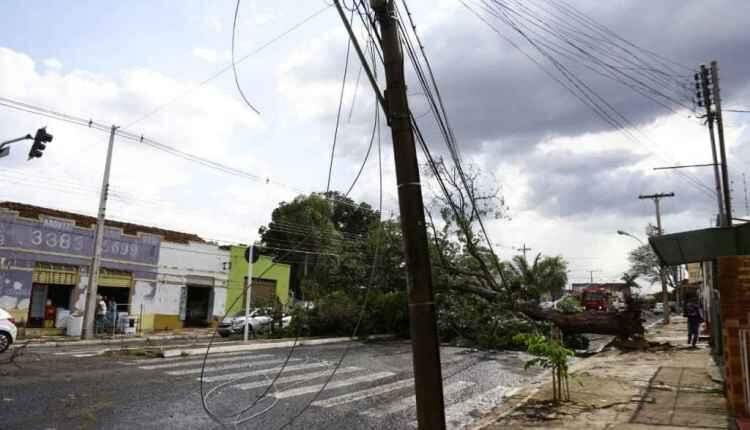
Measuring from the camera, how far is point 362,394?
10305mm

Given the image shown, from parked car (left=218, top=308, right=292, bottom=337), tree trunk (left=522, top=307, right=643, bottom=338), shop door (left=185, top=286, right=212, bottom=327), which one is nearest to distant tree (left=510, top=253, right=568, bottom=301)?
tree trunk (left=522, top=307, right=643, bottom=338)

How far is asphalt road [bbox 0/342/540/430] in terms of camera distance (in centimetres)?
810

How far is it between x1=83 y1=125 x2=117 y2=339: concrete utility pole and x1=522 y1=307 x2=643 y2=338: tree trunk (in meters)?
16.8

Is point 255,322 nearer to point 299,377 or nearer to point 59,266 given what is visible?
point 59,266

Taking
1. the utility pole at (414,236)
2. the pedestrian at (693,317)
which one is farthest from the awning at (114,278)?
the utility pole at (414,236)

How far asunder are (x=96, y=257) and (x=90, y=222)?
16.4ft

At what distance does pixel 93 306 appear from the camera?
2397 centimetres

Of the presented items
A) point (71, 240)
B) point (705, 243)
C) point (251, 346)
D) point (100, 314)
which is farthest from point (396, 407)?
point (71, 240)

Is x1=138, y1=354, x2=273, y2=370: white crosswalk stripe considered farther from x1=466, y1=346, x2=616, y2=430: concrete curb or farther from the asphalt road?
x1=466, y1=346, x2=616, y2=430: concrete curb

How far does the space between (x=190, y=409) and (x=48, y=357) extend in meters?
8.01

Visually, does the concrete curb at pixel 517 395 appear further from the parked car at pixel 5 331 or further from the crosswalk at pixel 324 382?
the parked car at pixel 5 331

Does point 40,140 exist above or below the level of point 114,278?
above

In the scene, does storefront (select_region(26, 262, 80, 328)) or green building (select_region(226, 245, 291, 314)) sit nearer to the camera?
storefront (select_region(26, 262, 80, 328))

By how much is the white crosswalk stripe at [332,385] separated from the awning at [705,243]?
601 cm
